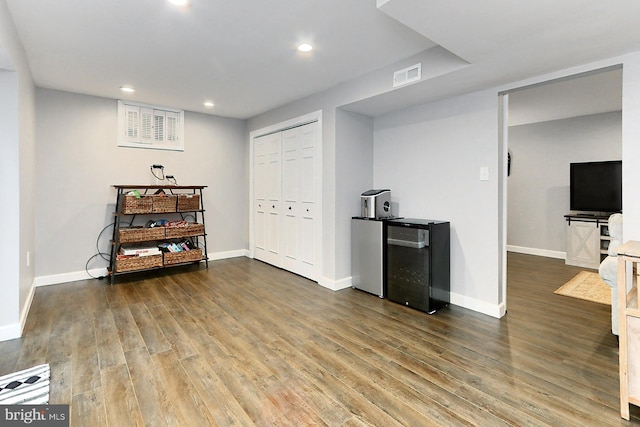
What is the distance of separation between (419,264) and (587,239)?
3506 mm

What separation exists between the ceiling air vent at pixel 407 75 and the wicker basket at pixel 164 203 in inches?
127

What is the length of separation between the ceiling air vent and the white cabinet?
1288mm

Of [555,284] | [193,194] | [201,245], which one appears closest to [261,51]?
[193,194]

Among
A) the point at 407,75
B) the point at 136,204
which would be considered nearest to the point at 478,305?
the point at 407,75

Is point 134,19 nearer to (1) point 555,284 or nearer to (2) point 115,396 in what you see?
(2) point 115,396

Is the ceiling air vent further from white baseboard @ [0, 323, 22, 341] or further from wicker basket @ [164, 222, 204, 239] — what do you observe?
white baseboard @ [0, 323, 22, 341]

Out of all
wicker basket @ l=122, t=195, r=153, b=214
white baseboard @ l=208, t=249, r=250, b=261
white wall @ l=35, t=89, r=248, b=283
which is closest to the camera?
white wall @ l=35, t=89, r=248, b=283

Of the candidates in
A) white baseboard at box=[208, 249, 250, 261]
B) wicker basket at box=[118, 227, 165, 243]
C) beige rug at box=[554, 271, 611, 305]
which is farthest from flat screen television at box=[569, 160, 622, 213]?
wicker basket at box=[118, 227, 165, 243]

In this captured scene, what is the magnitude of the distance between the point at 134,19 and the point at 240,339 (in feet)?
8.12

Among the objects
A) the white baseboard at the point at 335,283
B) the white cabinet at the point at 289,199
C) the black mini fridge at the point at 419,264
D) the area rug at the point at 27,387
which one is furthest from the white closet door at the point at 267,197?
the area rug at the point at 27,387

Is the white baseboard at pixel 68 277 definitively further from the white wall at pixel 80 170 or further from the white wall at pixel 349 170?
the white wall at pixel 349 170

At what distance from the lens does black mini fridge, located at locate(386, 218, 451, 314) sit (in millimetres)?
3078

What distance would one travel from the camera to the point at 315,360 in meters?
2.23

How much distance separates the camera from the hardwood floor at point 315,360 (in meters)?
1.71
